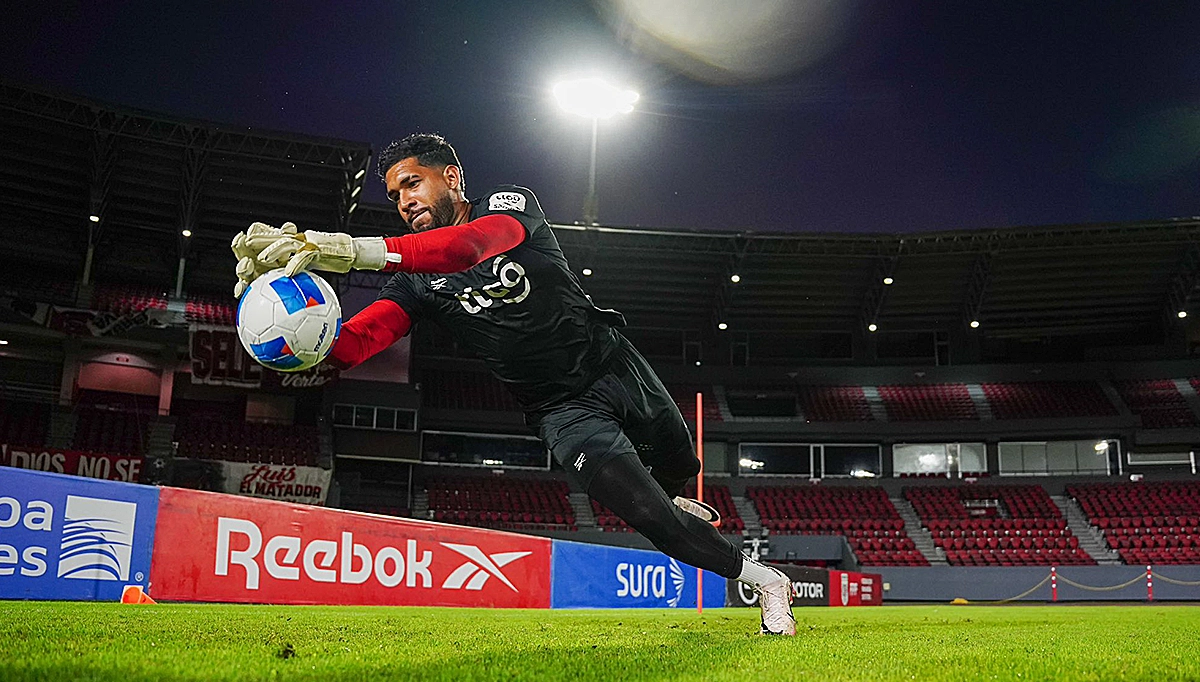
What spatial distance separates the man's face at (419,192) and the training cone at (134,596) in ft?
18.7

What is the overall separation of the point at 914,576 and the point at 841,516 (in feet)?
13.2

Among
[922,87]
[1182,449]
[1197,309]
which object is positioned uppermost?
[922,87]

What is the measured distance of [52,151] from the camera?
27.8 meters

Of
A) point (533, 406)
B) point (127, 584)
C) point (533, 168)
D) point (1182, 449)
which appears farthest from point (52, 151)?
point (1182, 449)

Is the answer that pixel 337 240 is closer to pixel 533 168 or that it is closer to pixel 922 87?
pixel 533 168

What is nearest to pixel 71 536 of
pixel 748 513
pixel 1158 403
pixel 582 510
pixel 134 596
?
pixel 134 596

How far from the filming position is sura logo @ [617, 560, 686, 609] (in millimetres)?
15508

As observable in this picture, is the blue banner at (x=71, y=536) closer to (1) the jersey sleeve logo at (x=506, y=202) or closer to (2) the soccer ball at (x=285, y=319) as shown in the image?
(2) the soccer ball at (x=285, y=319)

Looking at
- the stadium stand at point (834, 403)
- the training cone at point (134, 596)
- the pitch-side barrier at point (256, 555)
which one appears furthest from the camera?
the stadium stand at point (834, 403)

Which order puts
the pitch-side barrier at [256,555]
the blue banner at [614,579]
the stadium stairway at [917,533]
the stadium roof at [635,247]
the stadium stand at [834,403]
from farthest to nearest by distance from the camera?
1. the stadium stand at [834,403]
2. the stadium stairway at [917,533]
3. the stadium roof at [635,247]
4. the blue banner at [614,579]
5. the pitch-side barrier at [256,555]

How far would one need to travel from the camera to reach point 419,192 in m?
4.59

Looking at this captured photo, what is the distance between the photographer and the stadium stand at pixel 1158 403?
35.5 metres

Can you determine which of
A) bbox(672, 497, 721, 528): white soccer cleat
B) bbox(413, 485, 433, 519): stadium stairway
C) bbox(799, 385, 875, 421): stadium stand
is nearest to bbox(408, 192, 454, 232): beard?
bbox(672, 497, 721, 528): white soccer cleat

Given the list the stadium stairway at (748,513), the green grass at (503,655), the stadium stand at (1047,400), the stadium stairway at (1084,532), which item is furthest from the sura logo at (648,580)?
the stadium stand at (1047,400)
